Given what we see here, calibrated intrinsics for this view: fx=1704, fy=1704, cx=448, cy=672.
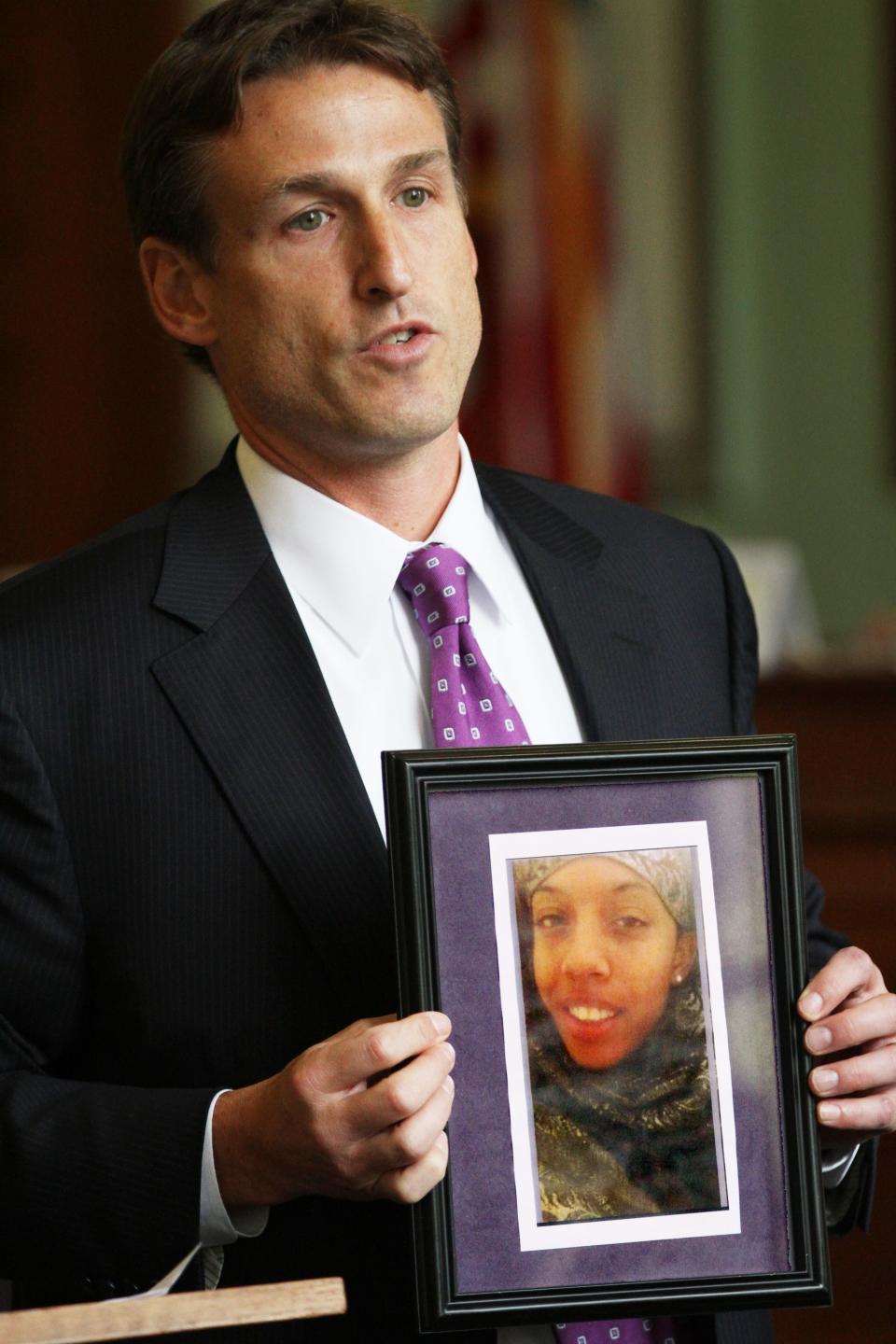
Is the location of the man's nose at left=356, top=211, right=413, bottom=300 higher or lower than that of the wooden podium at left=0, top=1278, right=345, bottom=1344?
higher

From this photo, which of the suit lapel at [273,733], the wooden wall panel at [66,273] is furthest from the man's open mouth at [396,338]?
the wooden wall panel at [66,273]

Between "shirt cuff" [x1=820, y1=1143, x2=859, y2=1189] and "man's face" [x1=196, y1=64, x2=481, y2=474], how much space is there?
78cm

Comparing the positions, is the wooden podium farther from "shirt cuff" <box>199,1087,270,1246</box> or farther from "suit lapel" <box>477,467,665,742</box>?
"suit lapel" <box>477,467,665,742</box>

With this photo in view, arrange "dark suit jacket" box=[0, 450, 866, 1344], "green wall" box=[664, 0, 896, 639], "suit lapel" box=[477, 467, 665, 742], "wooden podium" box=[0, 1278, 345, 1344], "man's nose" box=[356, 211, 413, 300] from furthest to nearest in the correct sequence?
"green wall" box=[664, 0, 896, 639]
"suit lapel" box=[477, 467, 665, 742]
"man's nose" box=[356, 211, 413, 300]
"dark suit jacket" box=[0, 450, 866, 1344]
"wooden podium" box=[0, 1278, 345, 1344]

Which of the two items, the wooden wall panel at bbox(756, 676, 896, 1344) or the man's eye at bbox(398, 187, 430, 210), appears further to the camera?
the wooden wall panel at bbox(756, 676, 896, 1344)

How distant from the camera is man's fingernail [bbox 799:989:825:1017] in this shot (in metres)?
1.32

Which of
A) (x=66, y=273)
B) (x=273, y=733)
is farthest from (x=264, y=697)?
(x=66, y=273)

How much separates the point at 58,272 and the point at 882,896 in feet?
9.59

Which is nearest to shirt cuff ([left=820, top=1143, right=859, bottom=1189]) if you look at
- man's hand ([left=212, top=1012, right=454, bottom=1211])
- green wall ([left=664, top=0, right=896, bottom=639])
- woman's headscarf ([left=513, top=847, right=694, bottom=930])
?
woman's headscarf ([left=513, top=847, right=694, bottom=930])

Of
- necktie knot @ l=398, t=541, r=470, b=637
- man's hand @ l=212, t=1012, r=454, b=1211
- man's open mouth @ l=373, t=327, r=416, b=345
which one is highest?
man's open mouth @ l=373, t=327, r=416, b=345

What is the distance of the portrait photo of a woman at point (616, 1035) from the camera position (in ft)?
4.24

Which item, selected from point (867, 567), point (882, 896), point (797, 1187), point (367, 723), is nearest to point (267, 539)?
point (367, 723)

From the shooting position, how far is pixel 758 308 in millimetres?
6156

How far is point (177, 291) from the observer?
69.4 inches
